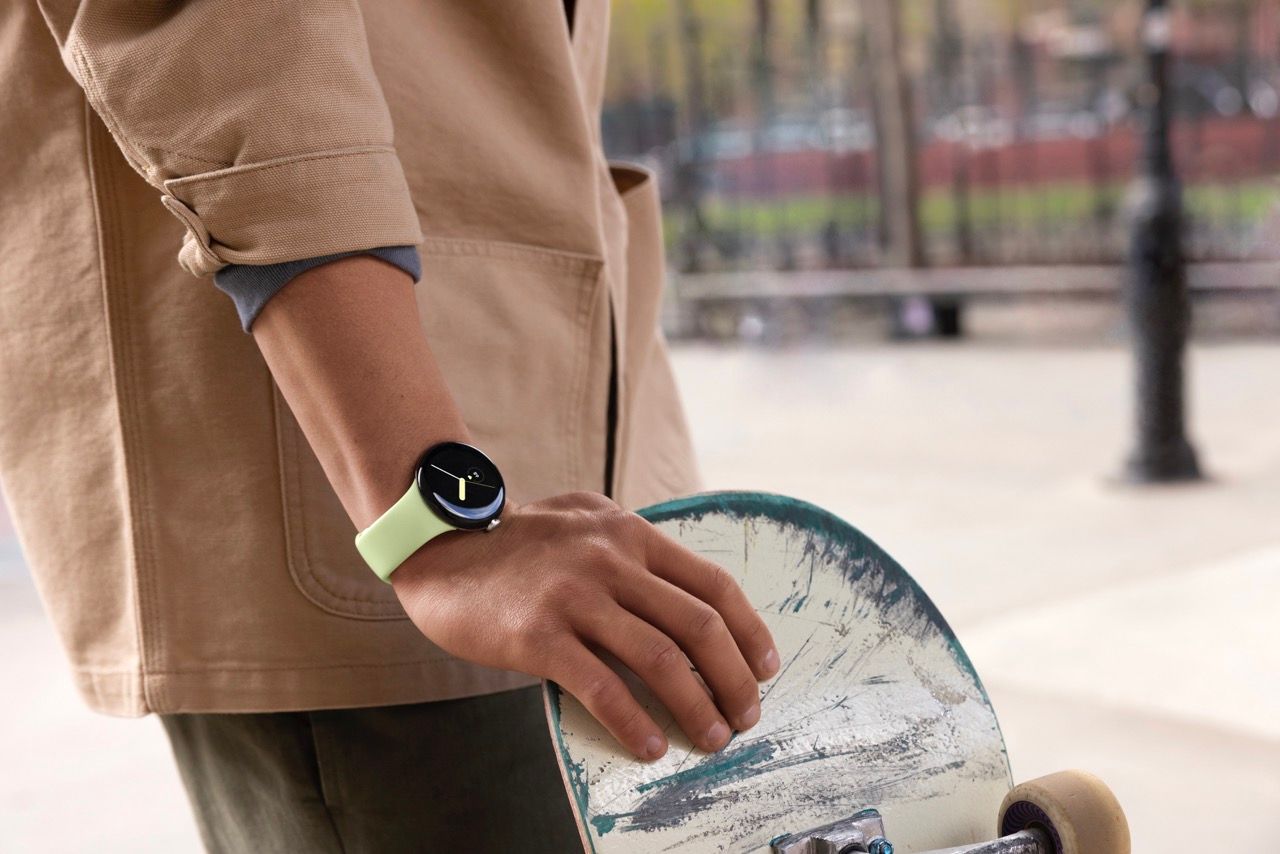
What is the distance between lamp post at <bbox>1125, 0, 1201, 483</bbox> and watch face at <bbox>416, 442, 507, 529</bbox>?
5327mm

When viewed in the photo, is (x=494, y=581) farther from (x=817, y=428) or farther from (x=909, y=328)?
Answer: (x=909, y=328)

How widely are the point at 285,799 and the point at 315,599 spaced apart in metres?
0.15

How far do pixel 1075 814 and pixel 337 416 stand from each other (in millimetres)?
505

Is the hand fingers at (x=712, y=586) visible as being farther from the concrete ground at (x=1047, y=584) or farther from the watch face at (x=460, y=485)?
the concrete ground at (x=1047, y=584)

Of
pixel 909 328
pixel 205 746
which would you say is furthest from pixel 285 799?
pixel 909 328

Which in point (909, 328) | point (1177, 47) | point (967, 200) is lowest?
point (909, 328)

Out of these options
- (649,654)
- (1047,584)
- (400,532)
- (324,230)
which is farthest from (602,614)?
(1047,584)

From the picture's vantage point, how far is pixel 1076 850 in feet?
2.94

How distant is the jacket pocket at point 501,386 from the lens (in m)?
1.03

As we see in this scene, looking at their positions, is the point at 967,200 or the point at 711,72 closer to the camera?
the point at 967,200

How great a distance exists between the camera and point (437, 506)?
2.86 feet

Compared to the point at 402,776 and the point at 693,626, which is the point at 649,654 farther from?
the point at 402,776

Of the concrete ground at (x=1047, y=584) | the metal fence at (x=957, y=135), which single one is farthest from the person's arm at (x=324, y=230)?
the metal fence at (x=957, y=135)

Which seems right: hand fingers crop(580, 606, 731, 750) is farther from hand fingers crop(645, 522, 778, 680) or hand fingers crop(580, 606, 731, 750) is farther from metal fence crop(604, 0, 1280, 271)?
metal fence crop(604, 0, 1280, 271)
